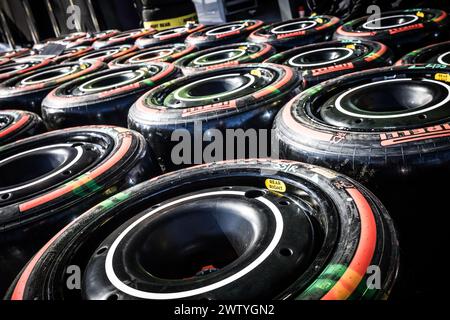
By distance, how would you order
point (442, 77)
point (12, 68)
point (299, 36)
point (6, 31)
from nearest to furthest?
point (442, 77), point (299, 36), point (12, 68), point (6, 31)

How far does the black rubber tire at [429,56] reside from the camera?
7.30 feet

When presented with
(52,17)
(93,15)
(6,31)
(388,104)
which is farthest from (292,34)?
(6,31)

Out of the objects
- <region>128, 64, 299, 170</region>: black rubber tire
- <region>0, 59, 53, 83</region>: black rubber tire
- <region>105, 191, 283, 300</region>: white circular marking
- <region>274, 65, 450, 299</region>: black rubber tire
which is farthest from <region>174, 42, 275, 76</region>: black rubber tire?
<region>0, 59, 53, 83</region>: black rubber tire

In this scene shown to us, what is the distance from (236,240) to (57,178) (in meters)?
0.86

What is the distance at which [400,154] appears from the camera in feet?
4.03

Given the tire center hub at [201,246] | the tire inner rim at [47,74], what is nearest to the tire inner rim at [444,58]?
the tire center hub at [201,246]

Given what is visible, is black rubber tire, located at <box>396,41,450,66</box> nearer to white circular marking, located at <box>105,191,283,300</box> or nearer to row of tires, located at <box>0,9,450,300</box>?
row of tires, located at <box>0,9,450,300</box>

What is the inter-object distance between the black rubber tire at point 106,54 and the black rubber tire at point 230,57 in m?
1.75

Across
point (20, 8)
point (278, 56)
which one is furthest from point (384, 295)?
point (20, 8)

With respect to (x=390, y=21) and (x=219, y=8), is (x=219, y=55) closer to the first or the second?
(x=390, y=21)

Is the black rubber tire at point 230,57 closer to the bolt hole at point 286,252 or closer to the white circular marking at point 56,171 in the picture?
the white circular marking at point 56,171

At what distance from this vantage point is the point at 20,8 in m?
12.0

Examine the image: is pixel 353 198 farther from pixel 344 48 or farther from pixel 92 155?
pixel 344 48

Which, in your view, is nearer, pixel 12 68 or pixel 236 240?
pixel 236 240
